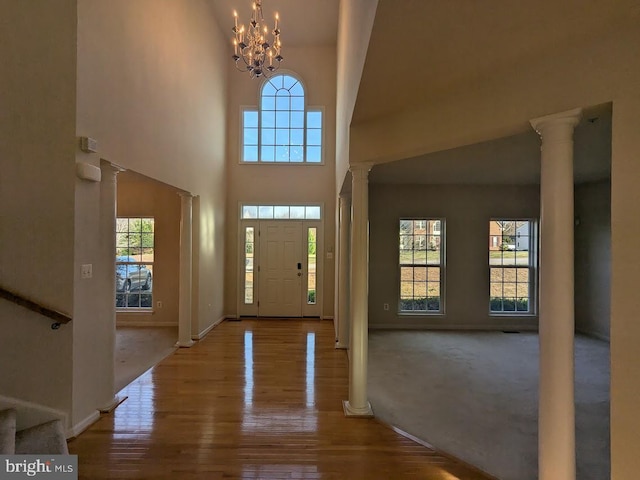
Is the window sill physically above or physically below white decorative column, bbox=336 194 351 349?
below

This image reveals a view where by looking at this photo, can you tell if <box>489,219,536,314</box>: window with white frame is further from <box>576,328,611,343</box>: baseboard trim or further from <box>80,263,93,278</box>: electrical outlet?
<box>80,263,93,278</box>: electrical outlet

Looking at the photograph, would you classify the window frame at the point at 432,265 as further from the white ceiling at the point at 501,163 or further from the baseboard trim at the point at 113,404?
the baseboard trim at the point at 113,404

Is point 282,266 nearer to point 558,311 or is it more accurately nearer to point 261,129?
point 261,129

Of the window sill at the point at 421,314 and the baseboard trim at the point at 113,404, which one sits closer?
the baseboard trim at the point at 113,404

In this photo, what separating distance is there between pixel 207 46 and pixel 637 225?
6.31 meters

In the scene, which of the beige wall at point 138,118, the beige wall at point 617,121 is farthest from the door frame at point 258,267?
the beige wall at point 617,121

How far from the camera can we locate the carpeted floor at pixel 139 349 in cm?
410

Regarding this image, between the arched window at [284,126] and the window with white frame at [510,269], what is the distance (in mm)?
3850

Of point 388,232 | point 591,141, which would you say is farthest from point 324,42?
point 591,141

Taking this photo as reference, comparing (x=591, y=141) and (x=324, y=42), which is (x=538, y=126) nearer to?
(x=591, y=141)

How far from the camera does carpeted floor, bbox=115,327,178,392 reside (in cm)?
410

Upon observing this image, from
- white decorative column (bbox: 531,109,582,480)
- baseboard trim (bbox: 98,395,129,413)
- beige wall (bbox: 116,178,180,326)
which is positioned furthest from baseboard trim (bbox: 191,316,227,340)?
white decorative column (bbox: 531,109,582,480)

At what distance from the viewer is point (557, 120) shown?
1778 mm

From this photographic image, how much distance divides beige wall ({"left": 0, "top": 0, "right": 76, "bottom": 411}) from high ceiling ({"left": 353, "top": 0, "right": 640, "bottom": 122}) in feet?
7.47
